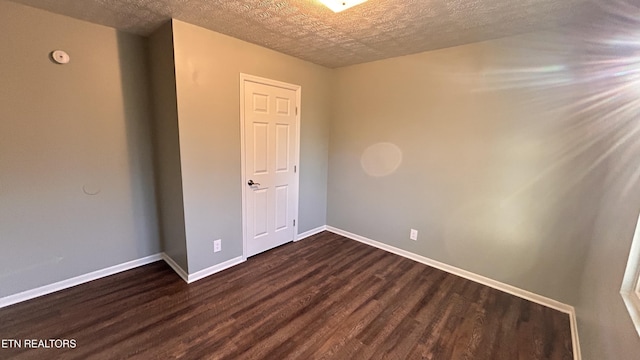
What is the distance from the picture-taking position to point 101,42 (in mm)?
2375

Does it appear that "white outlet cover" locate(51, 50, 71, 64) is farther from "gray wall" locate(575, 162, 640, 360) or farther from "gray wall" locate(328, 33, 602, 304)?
"gray wall" locate(575, 162, 640, 360)

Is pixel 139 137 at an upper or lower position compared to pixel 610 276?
upper

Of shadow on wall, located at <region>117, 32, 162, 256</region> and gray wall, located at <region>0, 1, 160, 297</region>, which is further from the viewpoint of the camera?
shadow on wall, located at <region>117, 32, 162, 256</region>

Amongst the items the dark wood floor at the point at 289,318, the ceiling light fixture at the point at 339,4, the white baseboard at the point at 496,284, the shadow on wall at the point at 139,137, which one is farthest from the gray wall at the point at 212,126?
the white baseboard at the point at 496,284

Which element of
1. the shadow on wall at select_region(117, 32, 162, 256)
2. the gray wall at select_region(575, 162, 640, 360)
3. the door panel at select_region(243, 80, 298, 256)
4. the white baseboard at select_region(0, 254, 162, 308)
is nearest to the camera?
the gray wall at select_region(575, 162, 640, 360)

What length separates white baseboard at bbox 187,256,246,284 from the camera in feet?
8.46

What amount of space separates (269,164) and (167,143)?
3.50 ft

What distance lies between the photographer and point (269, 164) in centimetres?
313

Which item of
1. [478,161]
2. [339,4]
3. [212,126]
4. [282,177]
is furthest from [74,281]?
[478,161]

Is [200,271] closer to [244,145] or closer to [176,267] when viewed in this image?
[176,267]

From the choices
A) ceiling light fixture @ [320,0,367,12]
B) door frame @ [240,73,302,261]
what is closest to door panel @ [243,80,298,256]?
door frame @ [240,73,302,261]

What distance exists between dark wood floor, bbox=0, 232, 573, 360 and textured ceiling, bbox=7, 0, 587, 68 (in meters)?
2.36

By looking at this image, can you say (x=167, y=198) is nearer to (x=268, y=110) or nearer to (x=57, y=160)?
(x=57, y=160)

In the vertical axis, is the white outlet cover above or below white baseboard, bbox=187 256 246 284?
above
